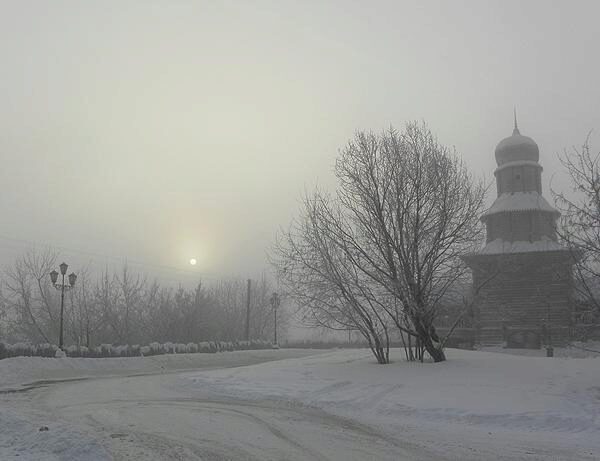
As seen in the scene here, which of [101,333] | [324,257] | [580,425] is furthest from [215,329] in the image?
[580,425]

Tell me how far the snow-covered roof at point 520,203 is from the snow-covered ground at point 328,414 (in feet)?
89.0

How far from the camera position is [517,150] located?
46.2m

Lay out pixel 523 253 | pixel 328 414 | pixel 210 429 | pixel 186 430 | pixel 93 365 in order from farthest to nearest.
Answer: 1. pixel 523 253
2. pixel 93 365
3. pixel 328 414
4. pixel 210 429
5. pixel 186 430

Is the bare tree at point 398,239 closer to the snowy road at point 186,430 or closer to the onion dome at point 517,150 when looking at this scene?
the snowy road at point 186,430

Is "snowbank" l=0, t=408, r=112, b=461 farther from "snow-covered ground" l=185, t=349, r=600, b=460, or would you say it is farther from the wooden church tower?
the wooden church tower

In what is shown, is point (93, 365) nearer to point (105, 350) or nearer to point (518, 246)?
point (105, 350)

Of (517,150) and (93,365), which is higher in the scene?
(517,150)

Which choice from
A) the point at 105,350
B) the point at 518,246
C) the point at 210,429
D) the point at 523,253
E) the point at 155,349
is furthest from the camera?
the point at 518,246

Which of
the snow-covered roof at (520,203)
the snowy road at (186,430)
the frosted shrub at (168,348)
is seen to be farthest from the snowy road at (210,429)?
the snow-covered roof at (520,203)

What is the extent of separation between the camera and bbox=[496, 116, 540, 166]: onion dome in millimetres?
46188

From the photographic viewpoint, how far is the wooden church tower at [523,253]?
3676 centimetres

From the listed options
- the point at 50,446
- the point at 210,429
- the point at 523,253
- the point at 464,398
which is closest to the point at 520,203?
the point at 523,253

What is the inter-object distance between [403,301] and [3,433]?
11.9 meters

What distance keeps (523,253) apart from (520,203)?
1066cm
